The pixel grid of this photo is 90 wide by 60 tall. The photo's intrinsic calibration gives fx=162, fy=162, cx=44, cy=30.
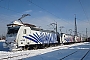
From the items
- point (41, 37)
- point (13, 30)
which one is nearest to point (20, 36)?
point (13, 30)

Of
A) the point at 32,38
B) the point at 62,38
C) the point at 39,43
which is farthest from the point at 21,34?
the point at 62,38

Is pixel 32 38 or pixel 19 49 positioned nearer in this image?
pixel 19 49

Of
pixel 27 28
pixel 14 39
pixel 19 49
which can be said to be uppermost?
pixel 27 28

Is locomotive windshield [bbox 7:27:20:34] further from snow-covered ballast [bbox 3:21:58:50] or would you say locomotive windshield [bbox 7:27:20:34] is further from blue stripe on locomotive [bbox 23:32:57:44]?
blue stripe on locomotive [bbox 23:32:57:44]

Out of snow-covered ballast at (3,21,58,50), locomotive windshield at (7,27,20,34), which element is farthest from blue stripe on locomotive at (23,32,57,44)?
locomotive windshield at (7,27,20,34)

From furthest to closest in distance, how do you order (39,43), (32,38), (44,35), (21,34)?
(44,35)
(39,43)
(32,38)
(21,34)

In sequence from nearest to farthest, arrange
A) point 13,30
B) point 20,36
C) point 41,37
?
point 20,36 → point 13,30 → point 41,37

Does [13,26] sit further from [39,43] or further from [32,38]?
[39,43]

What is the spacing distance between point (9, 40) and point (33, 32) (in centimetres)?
458

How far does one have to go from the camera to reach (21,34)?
22125mm

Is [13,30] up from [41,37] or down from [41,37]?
up

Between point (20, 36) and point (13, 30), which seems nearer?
point (20, 36)

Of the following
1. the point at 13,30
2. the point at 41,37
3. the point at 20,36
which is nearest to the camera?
the point at 20,36

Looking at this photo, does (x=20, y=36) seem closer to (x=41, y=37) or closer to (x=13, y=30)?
(x=13, y=30)
